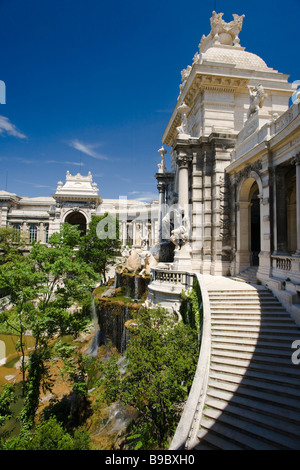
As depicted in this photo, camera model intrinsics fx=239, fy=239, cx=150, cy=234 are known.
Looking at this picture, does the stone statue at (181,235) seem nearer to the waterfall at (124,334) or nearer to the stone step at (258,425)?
the waterfall at (124,334)

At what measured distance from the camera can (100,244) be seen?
109 ft

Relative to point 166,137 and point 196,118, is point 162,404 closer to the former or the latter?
point 196,118

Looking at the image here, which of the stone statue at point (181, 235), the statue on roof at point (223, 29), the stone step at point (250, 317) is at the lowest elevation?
the stone step at point (250, 317)

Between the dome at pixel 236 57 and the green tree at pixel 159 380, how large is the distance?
2138cm

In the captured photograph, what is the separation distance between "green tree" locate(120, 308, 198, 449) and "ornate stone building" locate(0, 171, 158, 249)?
118ft

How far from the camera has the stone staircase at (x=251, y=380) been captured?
5.98 m

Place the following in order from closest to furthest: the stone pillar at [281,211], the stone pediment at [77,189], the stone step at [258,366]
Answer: the stone step at [258,366]
the stone pillar at [281,211]
the stone pediment at [77,189]

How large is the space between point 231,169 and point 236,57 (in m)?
11.6

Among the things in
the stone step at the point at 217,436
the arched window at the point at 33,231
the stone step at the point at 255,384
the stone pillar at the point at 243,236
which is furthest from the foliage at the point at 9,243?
the stone step at the point at 217,436

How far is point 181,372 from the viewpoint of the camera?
27.1 ft

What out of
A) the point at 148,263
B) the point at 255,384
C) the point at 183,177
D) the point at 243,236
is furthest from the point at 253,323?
the point at 148,263

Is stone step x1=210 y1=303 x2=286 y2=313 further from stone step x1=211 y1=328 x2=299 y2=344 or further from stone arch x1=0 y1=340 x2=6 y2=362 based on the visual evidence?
stone arch x1=0 y1=340 x2=6 y2=362

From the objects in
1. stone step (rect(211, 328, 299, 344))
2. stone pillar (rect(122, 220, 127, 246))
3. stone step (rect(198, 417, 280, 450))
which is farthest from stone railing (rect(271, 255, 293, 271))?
stone pillar (rect(122, 220, 127, 246))
